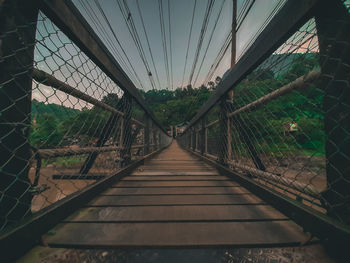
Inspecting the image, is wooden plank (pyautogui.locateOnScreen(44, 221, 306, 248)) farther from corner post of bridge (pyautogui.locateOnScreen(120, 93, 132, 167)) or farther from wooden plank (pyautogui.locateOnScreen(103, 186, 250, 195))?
corner post of bridge (pyautogui.locateOnScreen(120, 93, 132, 167))

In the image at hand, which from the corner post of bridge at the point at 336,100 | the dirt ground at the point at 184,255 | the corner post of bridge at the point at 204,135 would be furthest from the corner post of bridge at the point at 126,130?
the corner post of bridge at the point at 204,135

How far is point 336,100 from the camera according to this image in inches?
23.5

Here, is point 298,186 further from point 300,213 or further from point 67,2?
point 67,2

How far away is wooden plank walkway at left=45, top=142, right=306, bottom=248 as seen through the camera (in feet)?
1.96

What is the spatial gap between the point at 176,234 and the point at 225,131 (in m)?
1.53

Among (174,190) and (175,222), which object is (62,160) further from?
(175,222)

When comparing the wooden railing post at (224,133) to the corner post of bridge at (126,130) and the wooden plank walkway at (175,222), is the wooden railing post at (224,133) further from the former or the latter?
the corner post of bridge at (126,130)

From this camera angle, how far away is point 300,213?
682 millimetres

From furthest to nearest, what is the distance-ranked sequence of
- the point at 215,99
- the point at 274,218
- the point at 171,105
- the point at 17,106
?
1. the point at 171,105
2. the point at 215,99
3. the point at 274,218
4. the point at 17,106

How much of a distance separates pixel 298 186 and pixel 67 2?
159cm

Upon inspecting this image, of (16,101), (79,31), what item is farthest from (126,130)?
(16,101)

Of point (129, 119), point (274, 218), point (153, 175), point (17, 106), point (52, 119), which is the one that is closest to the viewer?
point (17, 106)

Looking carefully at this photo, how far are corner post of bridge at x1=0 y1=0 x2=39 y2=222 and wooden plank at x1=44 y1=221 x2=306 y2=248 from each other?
0.22 meters

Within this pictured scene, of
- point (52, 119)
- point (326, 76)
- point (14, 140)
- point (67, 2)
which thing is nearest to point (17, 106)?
point (14, 140)
